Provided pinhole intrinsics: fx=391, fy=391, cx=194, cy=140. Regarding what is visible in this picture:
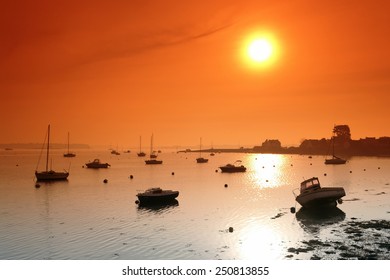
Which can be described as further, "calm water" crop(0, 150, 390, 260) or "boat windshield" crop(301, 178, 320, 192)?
"boat windshield" crop(301, 178, 320, 192)

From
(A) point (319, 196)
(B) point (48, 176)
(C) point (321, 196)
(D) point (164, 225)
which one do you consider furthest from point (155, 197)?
(B) point (48, 176)

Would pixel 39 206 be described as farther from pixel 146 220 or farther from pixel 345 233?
pixel 345 233

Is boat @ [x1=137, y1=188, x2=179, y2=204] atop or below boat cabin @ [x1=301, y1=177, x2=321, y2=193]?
below

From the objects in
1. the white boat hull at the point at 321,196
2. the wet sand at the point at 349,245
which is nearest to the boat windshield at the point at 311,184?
the white boat hull at the point at 321,196

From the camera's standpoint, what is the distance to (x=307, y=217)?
29.2 metres

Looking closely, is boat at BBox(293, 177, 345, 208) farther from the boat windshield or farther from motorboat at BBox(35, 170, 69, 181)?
motorboat at BBox(35, 170, 69, 181)

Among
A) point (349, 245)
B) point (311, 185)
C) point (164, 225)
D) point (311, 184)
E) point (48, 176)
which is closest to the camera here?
A: point (349, 245)

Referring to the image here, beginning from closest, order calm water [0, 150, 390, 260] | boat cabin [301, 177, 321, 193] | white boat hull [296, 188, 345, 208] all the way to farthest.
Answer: calm water [0, 150, 390, 260] → white boat hull [296, 188, 345, 208] → boat cabin [301, 177, 321, 193]

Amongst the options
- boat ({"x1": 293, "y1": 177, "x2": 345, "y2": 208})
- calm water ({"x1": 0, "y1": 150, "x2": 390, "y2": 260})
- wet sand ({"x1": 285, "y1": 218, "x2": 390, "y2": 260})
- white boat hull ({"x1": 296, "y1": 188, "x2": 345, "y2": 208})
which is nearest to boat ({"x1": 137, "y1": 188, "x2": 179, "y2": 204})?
Result: calm water ({"x1": 0, "y1": 150, "x2": 390, "y2": 260})

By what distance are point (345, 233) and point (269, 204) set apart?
14694 millimetres

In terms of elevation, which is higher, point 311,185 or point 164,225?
point 311,185

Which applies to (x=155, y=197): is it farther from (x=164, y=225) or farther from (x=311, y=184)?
(x=311, y=184)
